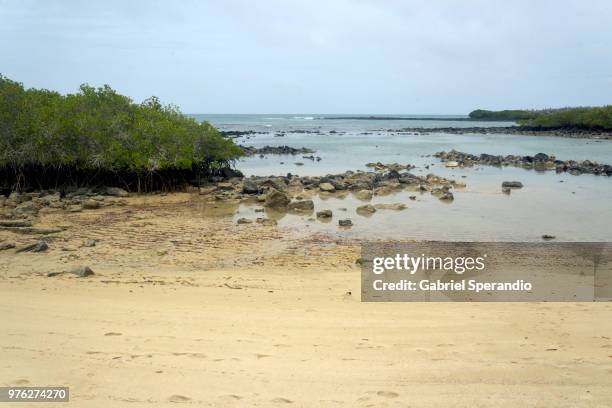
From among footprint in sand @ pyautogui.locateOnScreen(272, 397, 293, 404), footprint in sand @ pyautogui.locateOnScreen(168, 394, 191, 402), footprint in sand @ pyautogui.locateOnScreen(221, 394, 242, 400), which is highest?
footprint in sand @ pyautogui.locateOnScreen(168, 394, 191, 402)

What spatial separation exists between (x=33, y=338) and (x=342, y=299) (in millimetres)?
3733

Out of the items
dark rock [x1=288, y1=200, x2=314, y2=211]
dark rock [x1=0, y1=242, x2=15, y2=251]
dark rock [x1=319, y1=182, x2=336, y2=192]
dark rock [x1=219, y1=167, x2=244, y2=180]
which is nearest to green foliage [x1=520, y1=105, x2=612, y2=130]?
dark rock [x1=319, y1=182, x2=336, y2=192]

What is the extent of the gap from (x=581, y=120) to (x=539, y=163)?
3974cm

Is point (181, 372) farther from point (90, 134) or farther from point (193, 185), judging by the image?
point (193, 185)

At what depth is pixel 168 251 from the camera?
1039 cm

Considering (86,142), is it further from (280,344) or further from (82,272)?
(280,344)

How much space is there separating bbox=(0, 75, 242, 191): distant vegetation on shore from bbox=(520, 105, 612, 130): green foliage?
183ft

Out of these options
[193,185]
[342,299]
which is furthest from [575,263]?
[193,185]

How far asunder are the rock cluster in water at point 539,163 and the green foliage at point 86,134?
62.4ft

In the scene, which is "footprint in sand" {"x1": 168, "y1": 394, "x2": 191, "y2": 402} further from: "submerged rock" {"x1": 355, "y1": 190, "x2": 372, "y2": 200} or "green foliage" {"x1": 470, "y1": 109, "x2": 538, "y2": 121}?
"green foliage" {"x1": 470, "y1": 109, "x2": 538, "y2": 121}

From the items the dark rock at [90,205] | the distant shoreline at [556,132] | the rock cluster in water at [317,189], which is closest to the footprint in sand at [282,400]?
the rock cluster in water at [317,189]

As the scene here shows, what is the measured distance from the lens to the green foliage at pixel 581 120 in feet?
194

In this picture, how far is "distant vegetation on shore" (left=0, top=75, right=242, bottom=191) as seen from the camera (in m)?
16.5

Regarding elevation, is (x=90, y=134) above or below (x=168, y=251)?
above
